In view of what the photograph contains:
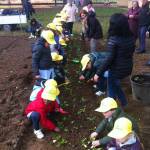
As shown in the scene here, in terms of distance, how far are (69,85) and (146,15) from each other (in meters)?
4.58

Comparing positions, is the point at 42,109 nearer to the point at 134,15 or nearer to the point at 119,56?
the point at 119,56

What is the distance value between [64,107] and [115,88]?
109 centimetres

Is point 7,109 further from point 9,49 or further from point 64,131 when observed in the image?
point 9,49

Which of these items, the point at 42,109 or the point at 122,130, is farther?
the point at 42,109

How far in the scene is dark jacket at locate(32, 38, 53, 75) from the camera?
25.7 ft

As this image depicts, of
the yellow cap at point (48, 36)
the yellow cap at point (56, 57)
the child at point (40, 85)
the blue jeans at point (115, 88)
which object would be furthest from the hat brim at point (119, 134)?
the yellow cap at point (56, 57)

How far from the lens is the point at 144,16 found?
→ 41.3 ft

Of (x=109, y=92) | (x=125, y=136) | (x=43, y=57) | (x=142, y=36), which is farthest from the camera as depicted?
(x=142, y=36)

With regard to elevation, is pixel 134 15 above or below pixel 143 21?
above

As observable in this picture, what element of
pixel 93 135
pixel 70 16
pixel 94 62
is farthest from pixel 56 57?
pixel 70 16

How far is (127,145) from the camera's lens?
5.13 m

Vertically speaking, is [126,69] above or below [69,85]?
above

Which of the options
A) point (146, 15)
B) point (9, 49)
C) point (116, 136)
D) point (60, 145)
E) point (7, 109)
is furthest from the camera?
point (9, 49)

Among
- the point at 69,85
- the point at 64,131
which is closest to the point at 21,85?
the point at 69,85
